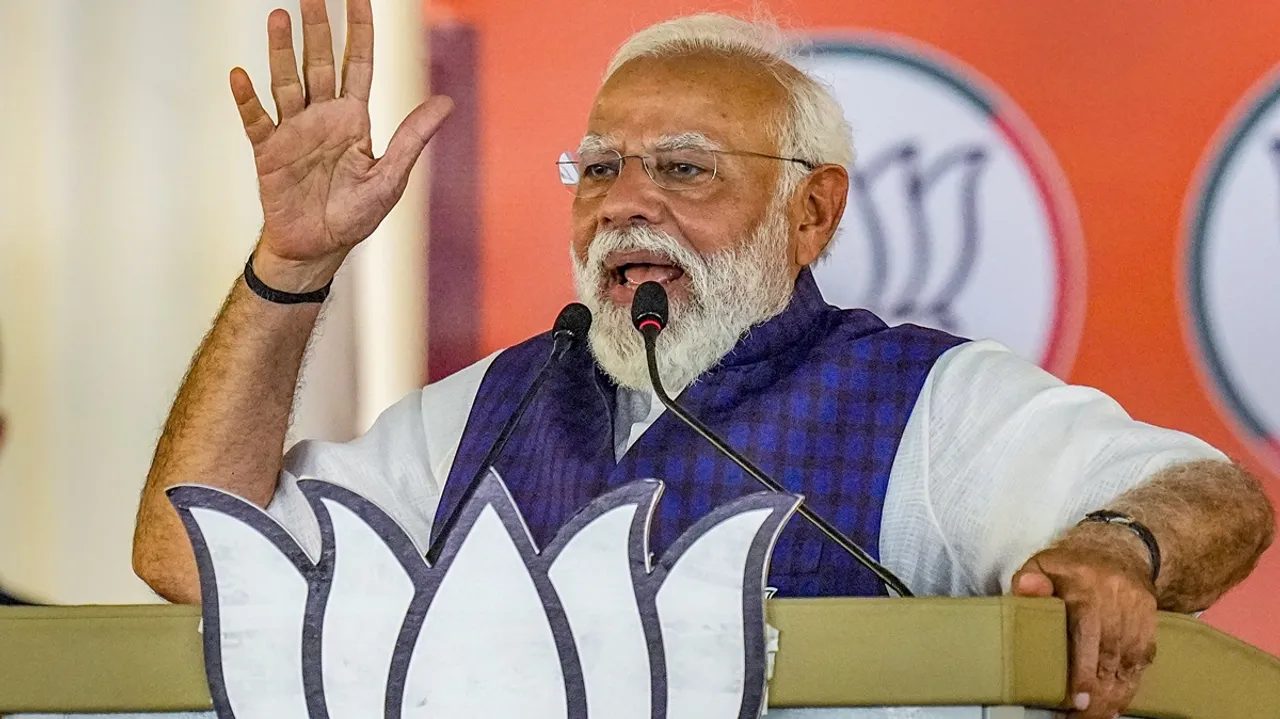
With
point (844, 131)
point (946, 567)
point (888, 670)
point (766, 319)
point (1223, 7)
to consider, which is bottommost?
point (946, 567)

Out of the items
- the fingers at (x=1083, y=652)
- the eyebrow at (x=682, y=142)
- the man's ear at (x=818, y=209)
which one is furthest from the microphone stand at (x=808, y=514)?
the man's ear at (x=818, y=209)

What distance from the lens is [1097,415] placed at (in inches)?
68.2

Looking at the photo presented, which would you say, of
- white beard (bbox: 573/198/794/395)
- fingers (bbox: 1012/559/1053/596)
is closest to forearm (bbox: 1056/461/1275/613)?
fingers (bbox: 1012/559/1053/596)

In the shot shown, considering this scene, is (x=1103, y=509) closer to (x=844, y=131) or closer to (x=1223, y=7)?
(x=844, y=131)

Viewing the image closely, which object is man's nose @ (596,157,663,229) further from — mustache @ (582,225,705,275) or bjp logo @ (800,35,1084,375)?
bjp logo @ (800,35,1084,375)

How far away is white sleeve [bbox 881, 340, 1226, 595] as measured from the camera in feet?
5.44

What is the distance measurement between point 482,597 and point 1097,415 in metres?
0.92

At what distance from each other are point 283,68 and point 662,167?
1.78 feet

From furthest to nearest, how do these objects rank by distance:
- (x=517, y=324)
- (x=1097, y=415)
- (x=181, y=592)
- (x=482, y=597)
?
(x=517, y=324), (x=181, y=592), (x=1097, y=415), (x=482, y=597)

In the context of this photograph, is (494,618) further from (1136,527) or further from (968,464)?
(968,464)

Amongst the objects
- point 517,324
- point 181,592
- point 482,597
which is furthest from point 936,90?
point 482,597

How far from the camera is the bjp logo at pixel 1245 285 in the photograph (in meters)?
2.30


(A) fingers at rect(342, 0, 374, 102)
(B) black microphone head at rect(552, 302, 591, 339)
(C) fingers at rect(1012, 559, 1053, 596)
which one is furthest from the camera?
(A) fingers at rect(342, 0, 374, 102)

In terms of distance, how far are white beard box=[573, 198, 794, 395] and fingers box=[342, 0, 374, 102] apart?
0.38 metres
